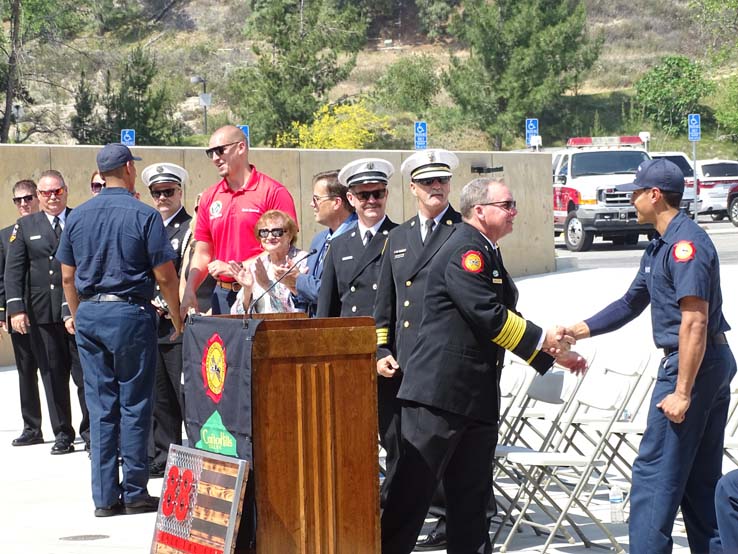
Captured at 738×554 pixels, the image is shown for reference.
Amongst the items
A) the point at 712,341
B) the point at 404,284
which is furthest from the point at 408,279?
the point at 712,341

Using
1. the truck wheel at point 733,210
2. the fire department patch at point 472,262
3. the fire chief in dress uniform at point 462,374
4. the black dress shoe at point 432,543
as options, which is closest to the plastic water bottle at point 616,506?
the black dress shoe at point 432,543

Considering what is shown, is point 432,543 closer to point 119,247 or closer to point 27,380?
point 119,247

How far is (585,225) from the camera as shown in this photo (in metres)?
28.6

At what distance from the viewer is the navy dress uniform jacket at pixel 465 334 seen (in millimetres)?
5770

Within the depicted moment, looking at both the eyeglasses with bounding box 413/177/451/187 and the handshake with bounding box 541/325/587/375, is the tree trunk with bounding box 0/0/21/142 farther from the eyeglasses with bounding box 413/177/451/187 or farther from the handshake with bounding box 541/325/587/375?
the handshake with bounding box 541/325/587/375

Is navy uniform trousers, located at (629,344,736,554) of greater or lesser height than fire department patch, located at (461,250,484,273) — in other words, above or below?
below

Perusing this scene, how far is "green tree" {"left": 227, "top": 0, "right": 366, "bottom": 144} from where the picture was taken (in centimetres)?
4666

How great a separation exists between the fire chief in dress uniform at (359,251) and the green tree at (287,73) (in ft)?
128

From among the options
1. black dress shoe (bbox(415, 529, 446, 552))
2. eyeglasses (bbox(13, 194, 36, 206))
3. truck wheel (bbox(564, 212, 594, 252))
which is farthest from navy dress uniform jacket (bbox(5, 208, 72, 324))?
truck wheel (bbox(564, 212, 594, 252))

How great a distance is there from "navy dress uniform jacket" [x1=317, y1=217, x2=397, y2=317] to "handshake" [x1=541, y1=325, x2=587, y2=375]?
3.63 ft

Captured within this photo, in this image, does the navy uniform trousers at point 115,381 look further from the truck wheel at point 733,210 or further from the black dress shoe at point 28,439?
the truck wheel at point 733,210

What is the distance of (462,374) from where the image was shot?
5809 mm

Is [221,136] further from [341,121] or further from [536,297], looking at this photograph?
[341,121]

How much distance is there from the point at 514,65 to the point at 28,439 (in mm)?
47100
